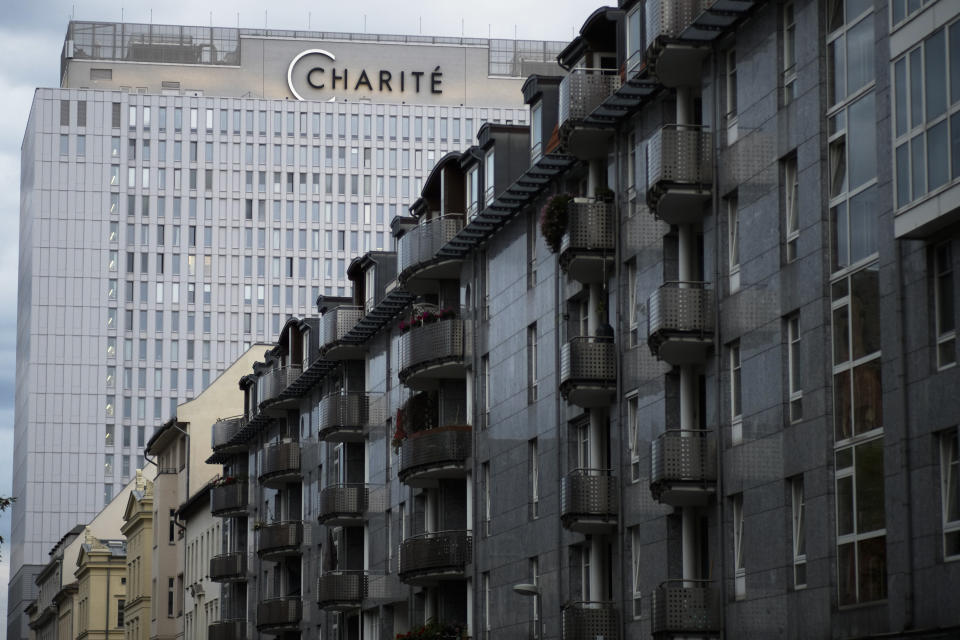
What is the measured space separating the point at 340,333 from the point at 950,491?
4380 cm

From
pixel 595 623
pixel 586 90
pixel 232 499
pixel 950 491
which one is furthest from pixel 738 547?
pixel 232 499

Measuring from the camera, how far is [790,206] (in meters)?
34.5

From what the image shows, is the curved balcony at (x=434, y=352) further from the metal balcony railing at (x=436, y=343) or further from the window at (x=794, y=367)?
the window at (x=794, y=367)

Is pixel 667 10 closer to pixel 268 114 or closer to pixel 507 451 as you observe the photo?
pixel 507 451

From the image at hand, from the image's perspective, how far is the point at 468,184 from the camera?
5684cm

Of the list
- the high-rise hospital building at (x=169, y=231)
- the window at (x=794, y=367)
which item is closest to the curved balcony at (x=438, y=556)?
the window at (x=794, y=367)

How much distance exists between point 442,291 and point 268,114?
409 feet

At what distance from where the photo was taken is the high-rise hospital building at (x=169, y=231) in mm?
180500

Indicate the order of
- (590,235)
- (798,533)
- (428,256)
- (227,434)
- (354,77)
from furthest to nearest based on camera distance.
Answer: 1. (354,77)
2. (227,434)
3. (428,256)
4. (590,235)
5. (798,533)

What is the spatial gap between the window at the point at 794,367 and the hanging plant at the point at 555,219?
11.7 meters

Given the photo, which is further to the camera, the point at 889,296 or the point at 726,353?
the point at 726,353

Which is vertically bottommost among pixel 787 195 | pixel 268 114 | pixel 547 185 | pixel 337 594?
pixel 337 594

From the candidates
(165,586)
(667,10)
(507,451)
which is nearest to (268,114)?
(165,586)

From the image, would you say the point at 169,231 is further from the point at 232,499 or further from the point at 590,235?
the point at 590,235
